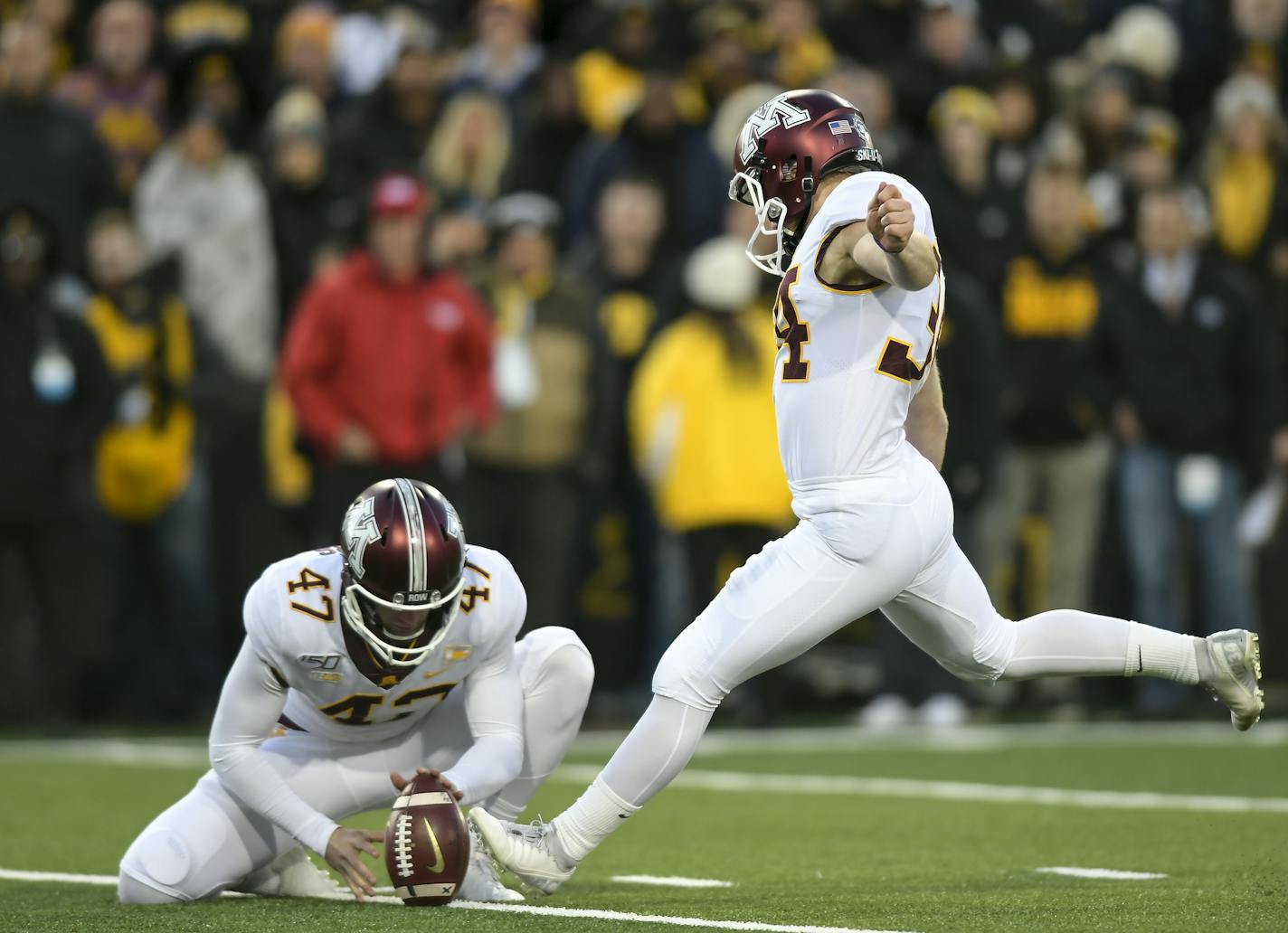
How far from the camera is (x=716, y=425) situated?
10633 mm

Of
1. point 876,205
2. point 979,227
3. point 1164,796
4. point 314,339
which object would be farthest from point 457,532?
point 979,227

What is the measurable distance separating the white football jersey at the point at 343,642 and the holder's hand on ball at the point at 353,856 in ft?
1.31

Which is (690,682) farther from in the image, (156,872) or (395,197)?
(395,197)

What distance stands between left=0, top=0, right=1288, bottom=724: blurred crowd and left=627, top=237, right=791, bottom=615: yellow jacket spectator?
0.02 m

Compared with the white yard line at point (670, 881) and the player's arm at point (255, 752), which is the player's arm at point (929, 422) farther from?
the player's arm at point (255, 752)

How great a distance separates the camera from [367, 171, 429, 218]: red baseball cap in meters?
9.88

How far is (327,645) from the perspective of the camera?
5.61 metres

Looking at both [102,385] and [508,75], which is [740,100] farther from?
[102,385]

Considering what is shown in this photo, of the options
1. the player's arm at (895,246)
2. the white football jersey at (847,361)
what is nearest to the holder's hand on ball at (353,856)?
the white football jersey at (847,361)

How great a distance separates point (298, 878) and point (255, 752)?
1.63 ft

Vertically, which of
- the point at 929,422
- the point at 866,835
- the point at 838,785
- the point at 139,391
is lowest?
the point at 838,785

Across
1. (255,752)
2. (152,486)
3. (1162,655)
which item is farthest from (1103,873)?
(152,486)

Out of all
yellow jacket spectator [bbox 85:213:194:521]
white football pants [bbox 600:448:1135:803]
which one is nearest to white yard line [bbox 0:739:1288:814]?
yellow jacket spectator [bbox 85:213:194:521]

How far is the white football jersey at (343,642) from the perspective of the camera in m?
5.60
